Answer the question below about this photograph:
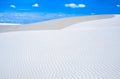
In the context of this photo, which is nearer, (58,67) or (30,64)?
(58,67)

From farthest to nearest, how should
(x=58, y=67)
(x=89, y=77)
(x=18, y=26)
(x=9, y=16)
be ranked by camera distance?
(x=18, y=26), (x=9, y=16), (x=58, y=67), (x=89, y=77)

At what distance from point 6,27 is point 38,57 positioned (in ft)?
20.7

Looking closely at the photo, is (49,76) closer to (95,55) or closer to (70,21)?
(95,55)

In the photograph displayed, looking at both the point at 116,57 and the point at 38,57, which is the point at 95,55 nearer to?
the point at 116,57

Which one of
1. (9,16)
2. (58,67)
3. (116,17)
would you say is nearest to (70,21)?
(116,17)

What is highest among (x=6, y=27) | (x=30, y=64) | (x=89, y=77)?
(x=6, y=27)

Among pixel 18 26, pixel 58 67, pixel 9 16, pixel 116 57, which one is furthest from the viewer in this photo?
pixel 18 26

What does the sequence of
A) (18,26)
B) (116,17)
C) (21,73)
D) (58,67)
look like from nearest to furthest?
(21,73) → (58,67) → (18,26) → (116,17)

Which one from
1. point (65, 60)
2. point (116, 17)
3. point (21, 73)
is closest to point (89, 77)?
point (65, 60)

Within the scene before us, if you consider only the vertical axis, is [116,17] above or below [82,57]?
above

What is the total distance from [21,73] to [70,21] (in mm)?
7588

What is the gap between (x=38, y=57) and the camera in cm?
312

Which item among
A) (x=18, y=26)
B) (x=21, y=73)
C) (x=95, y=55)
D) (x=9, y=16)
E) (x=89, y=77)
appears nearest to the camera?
(x=89, y=77)

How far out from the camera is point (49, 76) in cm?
215
